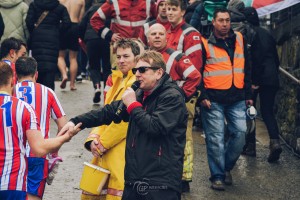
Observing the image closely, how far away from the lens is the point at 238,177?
9.96 meters

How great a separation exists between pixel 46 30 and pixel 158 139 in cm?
681

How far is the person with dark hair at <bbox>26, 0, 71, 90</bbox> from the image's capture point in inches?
486

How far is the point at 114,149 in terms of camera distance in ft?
23.2

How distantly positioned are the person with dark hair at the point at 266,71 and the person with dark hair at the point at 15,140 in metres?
5.18

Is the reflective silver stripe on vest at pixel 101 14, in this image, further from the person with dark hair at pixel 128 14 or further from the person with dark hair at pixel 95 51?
the person with dark hair at pixel 95 51

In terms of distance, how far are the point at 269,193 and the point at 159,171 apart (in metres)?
3.48

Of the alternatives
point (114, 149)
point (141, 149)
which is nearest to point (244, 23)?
point (114, 149)

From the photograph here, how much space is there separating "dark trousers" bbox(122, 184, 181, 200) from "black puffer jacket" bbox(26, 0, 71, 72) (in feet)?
21.2

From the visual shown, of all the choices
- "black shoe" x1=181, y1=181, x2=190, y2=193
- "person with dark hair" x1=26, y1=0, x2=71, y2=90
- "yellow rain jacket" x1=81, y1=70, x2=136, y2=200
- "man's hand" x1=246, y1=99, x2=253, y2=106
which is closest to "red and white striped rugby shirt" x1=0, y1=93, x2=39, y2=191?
"yellow rain jacket" x1=81, y1=70, x2=136, y2=200

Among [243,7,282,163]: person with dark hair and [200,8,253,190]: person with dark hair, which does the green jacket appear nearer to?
[243,7,282,163]: person with dark hair

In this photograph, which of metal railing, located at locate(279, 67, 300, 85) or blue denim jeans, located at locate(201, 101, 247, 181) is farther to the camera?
metal railing, located at locate(279, 67, 300, 85)

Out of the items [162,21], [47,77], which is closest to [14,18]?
[47,77]

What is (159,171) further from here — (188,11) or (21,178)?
(188,11)

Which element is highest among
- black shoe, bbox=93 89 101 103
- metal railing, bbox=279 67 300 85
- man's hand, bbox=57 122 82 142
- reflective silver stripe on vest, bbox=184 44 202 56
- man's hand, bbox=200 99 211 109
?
man's hand, bbox=57 122 82 142
